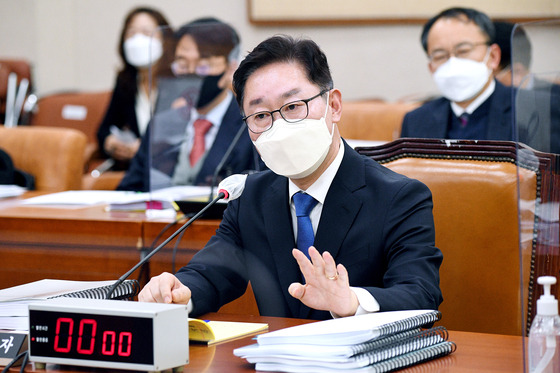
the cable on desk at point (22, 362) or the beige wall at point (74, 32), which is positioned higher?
the beige wall at point (74, 32)

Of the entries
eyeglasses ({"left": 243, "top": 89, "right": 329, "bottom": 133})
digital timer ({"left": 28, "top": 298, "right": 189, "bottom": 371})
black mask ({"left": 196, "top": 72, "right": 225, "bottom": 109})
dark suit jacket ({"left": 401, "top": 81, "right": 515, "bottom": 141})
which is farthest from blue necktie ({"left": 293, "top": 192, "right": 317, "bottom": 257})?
dark suit jacket ({"left": 401, "top": 81, "right": 515, "bottom": 141})

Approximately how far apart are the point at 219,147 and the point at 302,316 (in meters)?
Answer: 1.34

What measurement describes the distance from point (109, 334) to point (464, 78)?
242 cm

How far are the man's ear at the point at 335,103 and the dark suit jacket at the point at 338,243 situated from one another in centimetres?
9

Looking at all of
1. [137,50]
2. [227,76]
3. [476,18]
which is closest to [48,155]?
[227,76]

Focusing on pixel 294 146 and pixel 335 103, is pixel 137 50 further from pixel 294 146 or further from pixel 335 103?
pixel 294 146

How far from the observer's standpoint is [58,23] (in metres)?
6.21

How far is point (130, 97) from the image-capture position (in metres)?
4.66

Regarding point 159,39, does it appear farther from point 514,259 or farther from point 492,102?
point 514,259

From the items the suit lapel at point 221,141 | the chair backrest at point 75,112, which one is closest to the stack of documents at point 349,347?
the suit lapel at point 221,141

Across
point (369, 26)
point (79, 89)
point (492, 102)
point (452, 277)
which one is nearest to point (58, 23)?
point (79, 89)

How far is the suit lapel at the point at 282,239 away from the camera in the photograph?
167cm

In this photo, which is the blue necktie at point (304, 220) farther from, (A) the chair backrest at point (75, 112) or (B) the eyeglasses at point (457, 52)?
(A) the chair backrest at point (75, 112)

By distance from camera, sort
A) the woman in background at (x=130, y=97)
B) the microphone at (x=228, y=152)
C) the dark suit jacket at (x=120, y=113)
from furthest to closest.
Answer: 1. the dark suit jacket at (x=120, y=113)
2. the woman in background at (x=130, y=97)
3. the microphone at (x=228, y=152)
